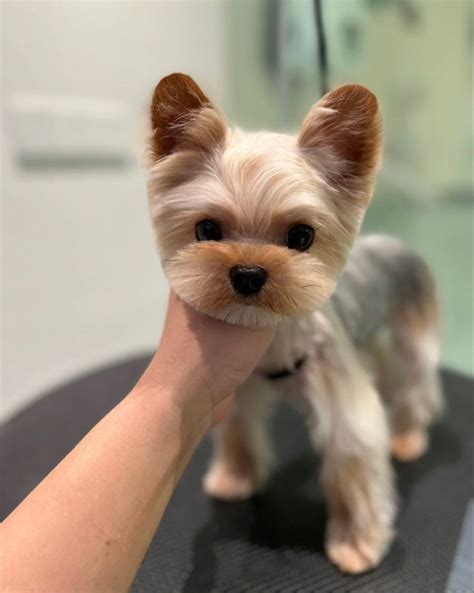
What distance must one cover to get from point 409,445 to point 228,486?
13.8 inches

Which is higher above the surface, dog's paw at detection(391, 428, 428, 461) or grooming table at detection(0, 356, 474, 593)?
grooming table at detection(0, 356, 474, 593)

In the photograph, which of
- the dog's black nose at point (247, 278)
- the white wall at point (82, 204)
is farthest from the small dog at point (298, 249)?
the white wall at point (82, 204)

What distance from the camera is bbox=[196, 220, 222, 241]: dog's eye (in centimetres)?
58

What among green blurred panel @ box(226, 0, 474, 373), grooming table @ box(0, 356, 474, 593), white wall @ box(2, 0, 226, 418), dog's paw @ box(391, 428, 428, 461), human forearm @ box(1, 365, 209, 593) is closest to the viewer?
human forearm @ box(1, 365, 209, 593)

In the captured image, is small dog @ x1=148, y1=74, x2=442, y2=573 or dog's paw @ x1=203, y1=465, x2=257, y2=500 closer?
small dog @ x1=148, y1=74, x2=442, y2=573

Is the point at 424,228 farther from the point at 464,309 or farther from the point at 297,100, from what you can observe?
the point at 297,100

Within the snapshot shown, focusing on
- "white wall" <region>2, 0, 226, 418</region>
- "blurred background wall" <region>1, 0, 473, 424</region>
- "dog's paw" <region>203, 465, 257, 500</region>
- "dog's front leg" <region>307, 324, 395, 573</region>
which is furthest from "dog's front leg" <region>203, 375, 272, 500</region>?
"white wall" <region>2, 0, 226, 418</region>

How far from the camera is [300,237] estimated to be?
0.59 meters

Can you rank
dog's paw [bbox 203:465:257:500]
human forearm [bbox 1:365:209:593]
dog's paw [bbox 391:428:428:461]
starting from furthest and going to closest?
dog's paw [bbox 391:428:428:461] → dog's paw [bbox 203:465:257:500] → human forearm [bbox 1:365:209:593]

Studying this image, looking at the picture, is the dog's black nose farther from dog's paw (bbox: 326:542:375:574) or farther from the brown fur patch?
dog's paw (bbox: 326:542:375:574)

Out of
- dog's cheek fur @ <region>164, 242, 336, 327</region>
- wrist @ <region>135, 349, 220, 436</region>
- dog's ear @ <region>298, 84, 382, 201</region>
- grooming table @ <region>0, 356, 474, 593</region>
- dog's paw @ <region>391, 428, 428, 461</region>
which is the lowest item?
dog's paw @ <region>391, 428, 428, 461</region>

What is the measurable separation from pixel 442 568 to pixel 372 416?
21cm

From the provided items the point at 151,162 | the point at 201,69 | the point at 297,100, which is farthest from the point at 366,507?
the point at 201,69

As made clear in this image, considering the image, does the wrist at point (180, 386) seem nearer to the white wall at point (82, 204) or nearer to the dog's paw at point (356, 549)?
the dog's paw at point (356, 549)
